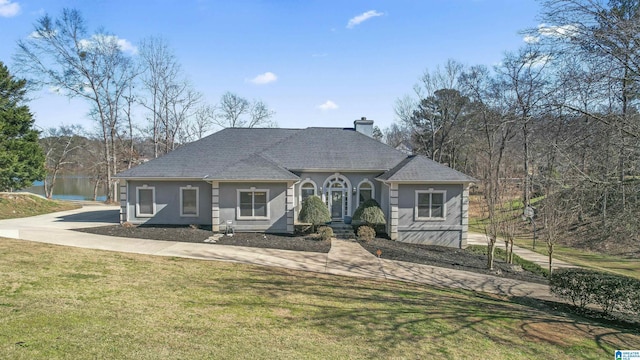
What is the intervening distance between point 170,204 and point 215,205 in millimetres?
2831

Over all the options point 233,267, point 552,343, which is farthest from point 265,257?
point 552,343

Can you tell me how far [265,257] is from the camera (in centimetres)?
1218

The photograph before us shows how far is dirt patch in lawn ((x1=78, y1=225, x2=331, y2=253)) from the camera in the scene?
556 inches

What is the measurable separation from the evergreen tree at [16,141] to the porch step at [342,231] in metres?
20.6

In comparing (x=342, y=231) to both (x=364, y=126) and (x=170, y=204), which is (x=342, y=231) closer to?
(x=364, y=126)

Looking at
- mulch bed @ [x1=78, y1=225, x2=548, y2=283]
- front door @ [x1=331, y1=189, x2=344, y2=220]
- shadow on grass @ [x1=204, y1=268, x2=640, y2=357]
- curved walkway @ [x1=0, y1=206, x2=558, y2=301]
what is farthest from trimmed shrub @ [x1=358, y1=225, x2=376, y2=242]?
shadow on grass @ [x1=204, y1=268, x2=640, y2=357]

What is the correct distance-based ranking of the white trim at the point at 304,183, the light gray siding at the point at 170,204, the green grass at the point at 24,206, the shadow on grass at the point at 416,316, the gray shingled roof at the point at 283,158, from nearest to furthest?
the shadow on grass at the point at 416,316 → the gray shingled roof at the point at 283,158 → the light gray siding at the point at 170,204 → the white trim at the point at 304,183 → the green grass at the point at 24,206

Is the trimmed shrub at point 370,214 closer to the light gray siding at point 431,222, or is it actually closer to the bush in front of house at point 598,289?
the light gray siding at point 431,222

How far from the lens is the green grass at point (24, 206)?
2050 cm

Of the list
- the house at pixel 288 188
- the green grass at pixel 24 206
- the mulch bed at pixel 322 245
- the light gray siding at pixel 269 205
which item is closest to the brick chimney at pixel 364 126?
the house at pixel 288 188

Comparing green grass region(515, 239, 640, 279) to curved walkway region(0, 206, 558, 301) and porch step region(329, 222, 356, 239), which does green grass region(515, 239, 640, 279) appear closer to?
curved walkway region(0, 206, 558, 301)

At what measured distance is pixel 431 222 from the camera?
16.5 metres

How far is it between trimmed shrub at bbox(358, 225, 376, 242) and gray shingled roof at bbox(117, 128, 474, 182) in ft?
8.62

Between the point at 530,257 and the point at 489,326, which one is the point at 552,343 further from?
the point at 530,257
